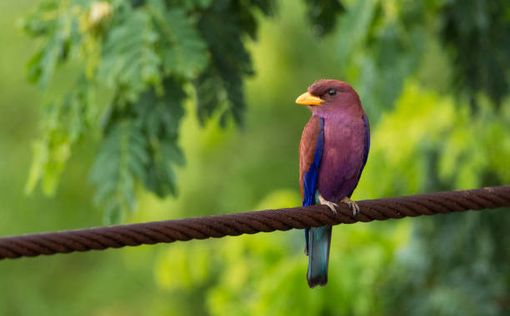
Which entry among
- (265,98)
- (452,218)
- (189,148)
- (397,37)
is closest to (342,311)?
(452,218)

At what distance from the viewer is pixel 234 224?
4.00 m

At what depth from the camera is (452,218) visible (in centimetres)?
833

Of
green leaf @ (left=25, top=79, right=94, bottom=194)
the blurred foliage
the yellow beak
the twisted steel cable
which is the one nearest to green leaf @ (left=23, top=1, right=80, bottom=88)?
the blurred foliage

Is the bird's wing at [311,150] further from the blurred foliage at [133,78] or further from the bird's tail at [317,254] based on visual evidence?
the blurred foliage at [133,78]

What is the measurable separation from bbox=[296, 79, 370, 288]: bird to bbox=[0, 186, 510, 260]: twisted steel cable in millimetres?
1149

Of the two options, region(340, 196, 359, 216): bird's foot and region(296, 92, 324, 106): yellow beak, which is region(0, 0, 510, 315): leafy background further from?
region(340, 196, 359, 216): bird's foot

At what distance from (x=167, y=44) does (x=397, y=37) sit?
126 cm

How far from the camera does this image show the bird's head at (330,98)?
18.3ft

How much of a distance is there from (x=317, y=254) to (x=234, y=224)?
1593 millimetres

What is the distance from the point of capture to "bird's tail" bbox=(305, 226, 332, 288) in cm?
543

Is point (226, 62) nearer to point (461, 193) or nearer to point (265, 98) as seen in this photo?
point (461, 193)

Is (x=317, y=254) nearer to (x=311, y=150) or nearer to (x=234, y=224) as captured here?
(x=311, y=150)

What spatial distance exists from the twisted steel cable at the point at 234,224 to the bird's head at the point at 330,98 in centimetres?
126

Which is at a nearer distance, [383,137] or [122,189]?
[122,189]
